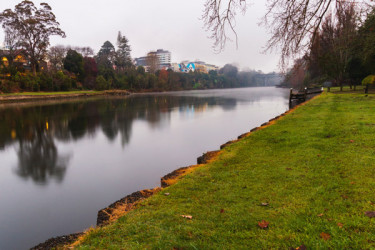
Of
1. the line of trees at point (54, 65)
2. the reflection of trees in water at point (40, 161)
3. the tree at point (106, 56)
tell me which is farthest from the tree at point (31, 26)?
the reflection of trees in water at point (40, 161)

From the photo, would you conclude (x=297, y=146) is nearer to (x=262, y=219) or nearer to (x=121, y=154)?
(x=262, y=219)

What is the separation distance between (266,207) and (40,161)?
30.2 feet

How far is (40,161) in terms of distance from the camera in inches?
374

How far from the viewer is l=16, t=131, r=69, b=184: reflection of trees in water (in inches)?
318

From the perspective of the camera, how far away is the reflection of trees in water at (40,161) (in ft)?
26.5

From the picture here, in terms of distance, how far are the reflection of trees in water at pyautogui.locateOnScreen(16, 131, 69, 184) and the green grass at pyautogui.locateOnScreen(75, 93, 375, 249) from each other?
18.1 feet

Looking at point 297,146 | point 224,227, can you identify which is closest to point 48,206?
point 224,227

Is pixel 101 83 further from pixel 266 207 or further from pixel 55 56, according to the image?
pixel 266 207

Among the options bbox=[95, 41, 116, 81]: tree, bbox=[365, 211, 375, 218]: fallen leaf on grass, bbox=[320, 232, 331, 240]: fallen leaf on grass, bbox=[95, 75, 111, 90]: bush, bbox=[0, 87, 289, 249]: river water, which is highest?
bbox=[95, 41, 116, 81]: tree

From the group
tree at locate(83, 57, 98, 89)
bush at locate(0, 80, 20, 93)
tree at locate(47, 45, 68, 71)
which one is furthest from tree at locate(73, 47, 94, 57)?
bush at locate(0, 80, 20, 93)

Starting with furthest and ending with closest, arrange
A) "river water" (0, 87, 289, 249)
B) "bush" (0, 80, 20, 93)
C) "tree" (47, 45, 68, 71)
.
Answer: "tree" (47, 45, 68, 71) < "bush" (0, 80, 20, 93) < "river water" (0, 87, 289, 249)

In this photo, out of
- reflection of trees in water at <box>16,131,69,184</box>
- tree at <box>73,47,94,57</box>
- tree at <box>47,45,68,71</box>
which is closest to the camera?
reflection of trees in water at <box>16,131,69,184</box>

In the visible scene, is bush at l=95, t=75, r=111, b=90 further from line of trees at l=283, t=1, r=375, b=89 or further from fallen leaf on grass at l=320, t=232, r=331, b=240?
fallen leaf on grass at l=320, t=232, r=331, b=240

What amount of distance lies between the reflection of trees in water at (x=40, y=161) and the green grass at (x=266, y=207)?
551 centimetres
